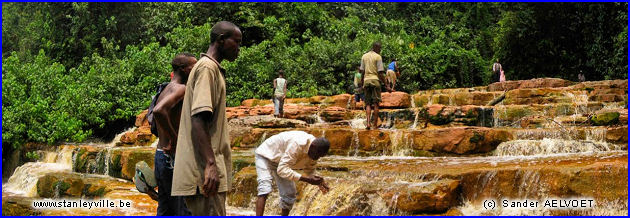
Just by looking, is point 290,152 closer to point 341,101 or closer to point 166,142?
point 166,142

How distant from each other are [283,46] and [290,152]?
17.5 meters

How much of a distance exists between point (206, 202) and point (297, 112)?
494 inches

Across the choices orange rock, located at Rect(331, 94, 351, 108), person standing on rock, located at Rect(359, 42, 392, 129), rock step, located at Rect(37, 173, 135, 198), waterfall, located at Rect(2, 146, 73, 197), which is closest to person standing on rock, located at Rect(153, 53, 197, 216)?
rock step, located at Rect(37, 173, 135, 198)

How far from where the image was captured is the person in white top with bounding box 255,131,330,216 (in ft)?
17.5

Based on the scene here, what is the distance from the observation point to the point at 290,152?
541 cm

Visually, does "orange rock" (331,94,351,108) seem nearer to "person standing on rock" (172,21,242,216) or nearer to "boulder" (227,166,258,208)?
"boulder" (227,166,258,208)

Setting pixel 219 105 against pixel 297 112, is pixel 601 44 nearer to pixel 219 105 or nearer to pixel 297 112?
pixel 297 112

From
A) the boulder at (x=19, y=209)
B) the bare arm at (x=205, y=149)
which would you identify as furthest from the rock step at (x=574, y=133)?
the bare arm at (x=205, y=149)

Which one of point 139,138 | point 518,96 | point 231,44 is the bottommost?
point 139,138

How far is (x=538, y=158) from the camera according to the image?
9.38 meters

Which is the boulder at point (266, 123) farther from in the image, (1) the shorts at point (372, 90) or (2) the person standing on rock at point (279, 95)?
(1) the shorts at point (372, 90)

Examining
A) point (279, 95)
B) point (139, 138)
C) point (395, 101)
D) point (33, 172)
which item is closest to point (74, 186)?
point (33, 172)

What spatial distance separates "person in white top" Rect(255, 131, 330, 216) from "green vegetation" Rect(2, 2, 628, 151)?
12.6m

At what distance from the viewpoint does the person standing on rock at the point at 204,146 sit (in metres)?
3.16
